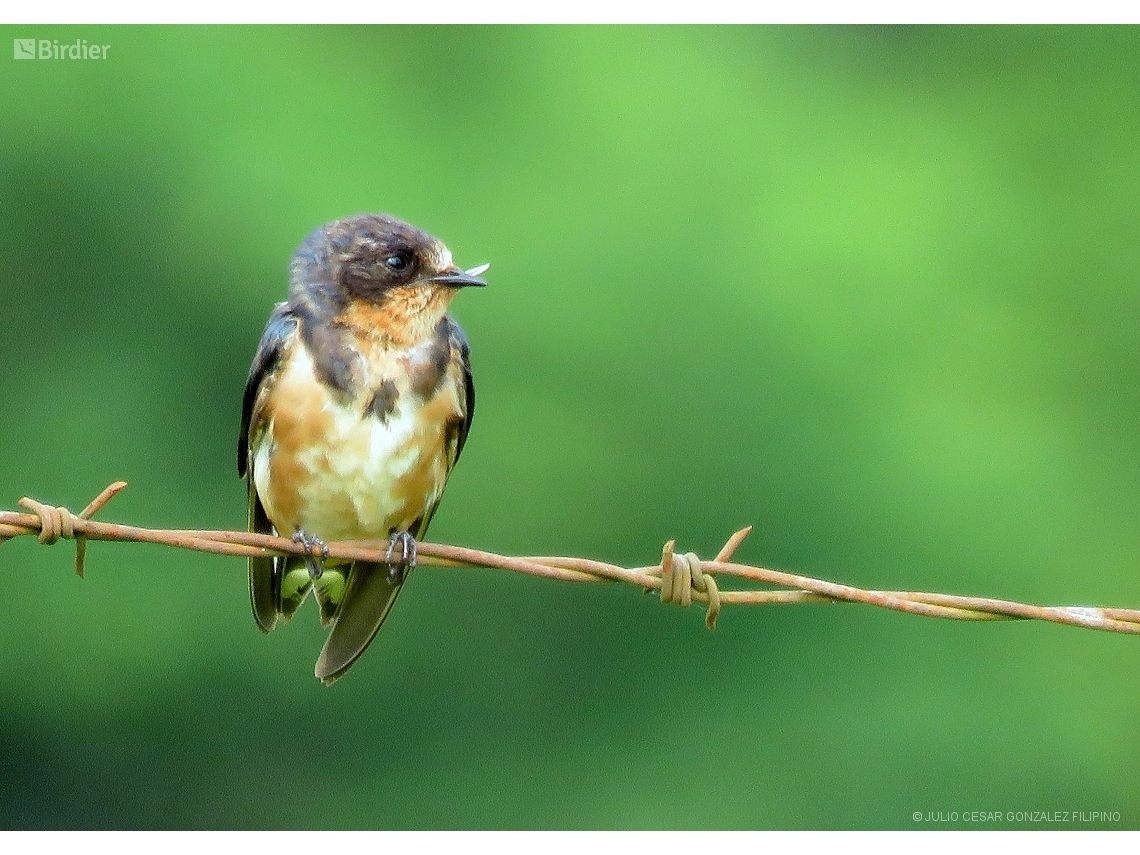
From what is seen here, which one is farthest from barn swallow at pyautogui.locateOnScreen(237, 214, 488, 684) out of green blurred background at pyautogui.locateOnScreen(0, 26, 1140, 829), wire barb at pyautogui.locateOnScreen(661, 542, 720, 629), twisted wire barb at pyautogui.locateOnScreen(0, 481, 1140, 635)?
green blurred background at pyautogui.locateOnScreen(0, 26, 1140, 829)

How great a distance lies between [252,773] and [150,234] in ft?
10.3

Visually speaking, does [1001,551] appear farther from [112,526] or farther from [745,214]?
[112,526]

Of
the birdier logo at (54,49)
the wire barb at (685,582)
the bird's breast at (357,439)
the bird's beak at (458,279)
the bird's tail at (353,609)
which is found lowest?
the bird's tail at (353,609)

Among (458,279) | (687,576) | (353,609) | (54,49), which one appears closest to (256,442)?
(353,609)

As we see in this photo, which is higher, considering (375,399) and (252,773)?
(375,399)

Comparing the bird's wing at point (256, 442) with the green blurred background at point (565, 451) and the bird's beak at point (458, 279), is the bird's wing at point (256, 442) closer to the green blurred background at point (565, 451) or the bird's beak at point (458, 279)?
the bird's beak at point (458, 279)

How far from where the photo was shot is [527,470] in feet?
30.8

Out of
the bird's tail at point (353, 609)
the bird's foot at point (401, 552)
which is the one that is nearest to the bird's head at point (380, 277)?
the bird's foot at point (401, 552)

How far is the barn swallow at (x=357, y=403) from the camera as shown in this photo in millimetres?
4211

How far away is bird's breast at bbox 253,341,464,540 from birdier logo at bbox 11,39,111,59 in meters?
4.60

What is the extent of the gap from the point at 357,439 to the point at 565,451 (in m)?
5.38

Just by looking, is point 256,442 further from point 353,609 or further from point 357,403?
point 353,609

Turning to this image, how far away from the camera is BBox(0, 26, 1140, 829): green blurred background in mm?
9195

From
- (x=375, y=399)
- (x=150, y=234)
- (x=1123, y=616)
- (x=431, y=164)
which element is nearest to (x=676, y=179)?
(x=431, y=164)
